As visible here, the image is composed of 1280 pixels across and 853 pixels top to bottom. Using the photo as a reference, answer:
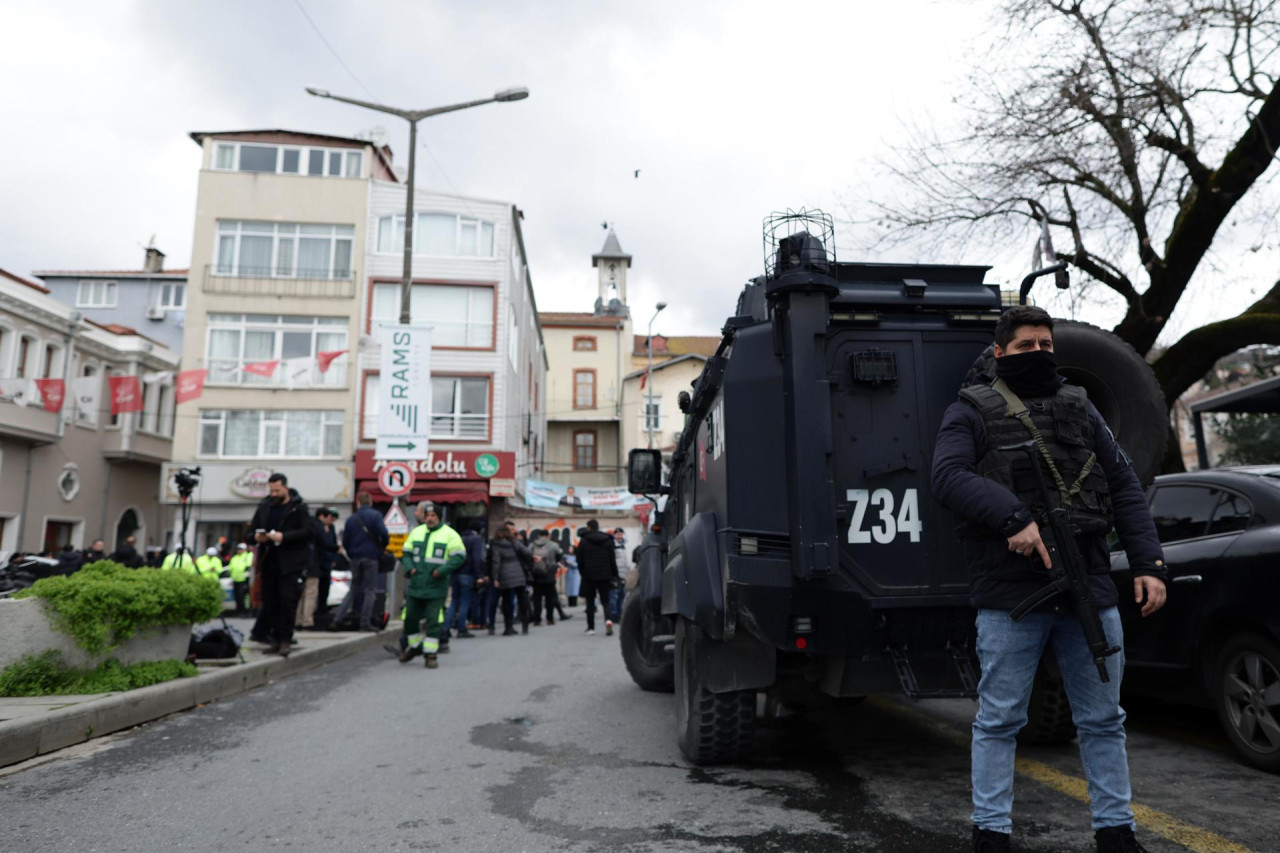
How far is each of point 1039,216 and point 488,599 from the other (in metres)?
10.6

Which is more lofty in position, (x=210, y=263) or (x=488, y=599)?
(x=210, y=263)

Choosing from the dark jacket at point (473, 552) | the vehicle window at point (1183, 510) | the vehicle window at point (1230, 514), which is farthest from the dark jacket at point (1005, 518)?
the dark jacket at point (473, 552)

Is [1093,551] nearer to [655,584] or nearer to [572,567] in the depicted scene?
[655,584]

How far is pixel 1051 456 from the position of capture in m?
3.05

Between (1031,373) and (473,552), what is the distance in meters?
11.5

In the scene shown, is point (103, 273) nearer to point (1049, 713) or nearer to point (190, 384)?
point (190, 384)

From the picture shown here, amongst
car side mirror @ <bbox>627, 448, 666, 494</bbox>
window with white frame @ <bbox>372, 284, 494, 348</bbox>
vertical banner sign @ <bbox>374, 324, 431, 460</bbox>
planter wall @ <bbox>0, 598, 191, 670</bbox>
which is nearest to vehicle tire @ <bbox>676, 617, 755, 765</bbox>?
car side mirror @ <bbox>627, 448, 666, 494</bbox>

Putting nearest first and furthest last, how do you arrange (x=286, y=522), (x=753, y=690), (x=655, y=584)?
(x=753, y=690) < (x=655, y=584) < (x=286, y=522)

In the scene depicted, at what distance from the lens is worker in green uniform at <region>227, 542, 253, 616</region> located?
55.4 ft

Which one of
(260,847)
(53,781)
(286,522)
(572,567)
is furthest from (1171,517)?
(572,567)

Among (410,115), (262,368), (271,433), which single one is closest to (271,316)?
(262,368)

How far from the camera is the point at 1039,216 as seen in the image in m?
13.7

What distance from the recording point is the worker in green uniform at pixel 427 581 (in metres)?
10.1

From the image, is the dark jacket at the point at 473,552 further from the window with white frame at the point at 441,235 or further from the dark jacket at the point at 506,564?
the window with white frame at the point at 441,235
